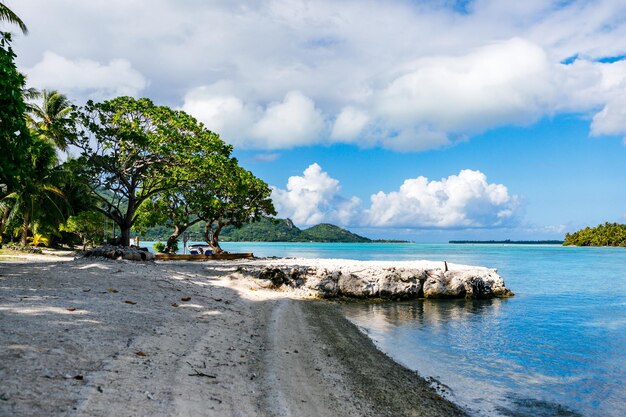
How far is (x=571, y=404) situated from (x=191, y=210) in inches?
1462

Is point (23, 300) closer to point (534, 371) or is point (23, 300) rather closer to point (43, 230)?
point (534, 371)

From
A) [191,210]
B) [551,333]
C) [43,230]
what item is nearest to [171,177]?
[191,210]

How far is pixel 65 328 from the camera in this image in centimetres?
794

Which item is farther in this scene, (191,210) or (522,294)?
(191,210)

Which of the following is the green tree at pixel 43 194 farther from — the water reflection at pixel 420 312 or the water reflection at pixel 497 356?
the water reflection at pixel 497 356

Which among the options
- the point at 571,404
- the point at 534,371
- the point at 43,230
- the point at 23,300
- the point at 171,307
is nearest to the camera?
the point at 571,404

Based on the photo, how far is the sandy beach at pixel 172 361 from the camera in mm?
5477

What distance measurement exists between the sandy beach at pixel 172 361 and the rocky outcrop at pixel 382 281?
9421 mm

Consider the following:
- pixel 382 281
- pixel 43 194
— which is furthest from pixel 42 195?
pixel 382 281

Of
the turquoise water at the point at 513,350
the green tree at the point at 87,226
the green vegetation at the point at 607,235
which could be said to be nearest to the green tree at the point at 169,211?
the green tree at the point at 87,226

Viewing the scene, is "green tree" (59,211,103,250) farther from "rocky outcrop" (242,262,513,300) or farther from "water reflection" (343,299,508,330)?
"water reflection" (343,299,508,330)

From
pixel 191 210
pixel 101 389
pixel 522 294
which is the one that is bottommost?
pixel 522 294

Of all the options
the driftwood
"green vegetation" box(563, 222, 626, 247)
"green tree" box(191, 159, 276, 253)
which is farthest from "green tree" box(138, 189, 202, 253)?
"green vegetation" box(563, 222, 626, 247)

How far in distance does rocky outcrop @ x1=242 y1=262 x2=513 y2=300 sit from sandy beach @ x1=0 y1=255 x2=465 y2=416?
30.9 ft
